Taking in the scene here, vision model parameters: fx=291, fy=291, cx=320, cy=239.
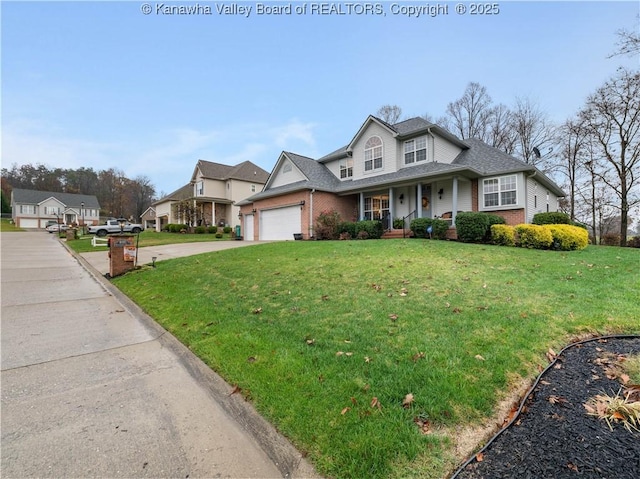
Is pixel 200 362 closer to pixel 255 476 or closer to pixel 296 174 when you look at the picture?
pixel 255 476

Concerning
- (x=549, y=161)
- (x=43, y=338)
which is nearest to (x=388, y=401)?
(x=43, y=338)

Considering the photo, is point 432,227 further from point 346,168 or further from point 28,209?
point 28,209

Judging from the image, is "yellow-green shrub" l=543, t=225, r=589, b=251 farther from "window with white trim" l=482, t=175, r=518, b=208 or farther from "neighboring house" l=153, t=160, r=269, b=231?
"neighboring house" l=153, t=160, r=269, b=231

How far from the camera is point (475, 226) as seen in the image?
12.1 metres

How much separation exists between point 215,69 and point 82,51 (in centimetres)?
426

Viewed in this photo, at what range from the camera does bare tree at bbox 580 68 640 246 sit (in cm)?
1870

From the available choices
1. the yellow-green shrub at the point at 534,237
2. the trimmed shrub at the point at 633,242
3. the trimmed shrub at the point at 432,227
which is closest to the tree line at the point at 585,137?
the trimmed shrub at the point at 633,242

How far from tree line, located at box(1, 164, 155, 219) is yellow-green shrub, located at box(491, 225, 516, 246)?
65.2m

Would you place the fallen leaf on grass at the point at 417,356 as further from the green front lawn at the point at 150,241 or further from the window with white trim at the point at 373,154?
the green front lawn at the point at 150,241

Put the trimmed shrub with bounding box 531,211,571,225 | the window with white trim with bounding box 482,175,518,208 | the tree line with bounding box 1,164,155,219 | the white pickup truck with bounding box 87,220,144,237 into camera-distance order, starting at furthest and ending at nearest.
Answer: the tree line with bounding box 1,164,155,219 < the white pickup truck with bounding box 87,220,144,237 < the trimmed shrub with bounding box 531,211,571,225 < the window with white trim with bounding box 482,175,518,208

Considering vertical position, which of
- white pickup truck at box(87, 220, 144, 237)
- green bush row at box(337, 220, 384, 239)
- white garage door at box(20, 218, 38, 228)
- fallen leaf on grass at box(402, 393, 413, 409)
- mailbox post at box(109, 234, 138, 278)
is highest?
white garage door at box(20, 218, 38, 228)

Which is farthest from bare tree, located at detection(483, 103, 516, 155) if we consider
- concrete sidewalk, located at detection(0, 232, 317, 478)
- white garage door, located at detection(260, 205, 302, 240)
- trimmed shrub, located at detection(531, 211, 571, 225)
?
concrete sidewalk, located at detection(0, 232, 317, 478)

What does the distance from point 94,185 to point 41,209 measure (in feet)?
49.9

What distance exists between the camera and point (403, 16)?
30.4 feet
